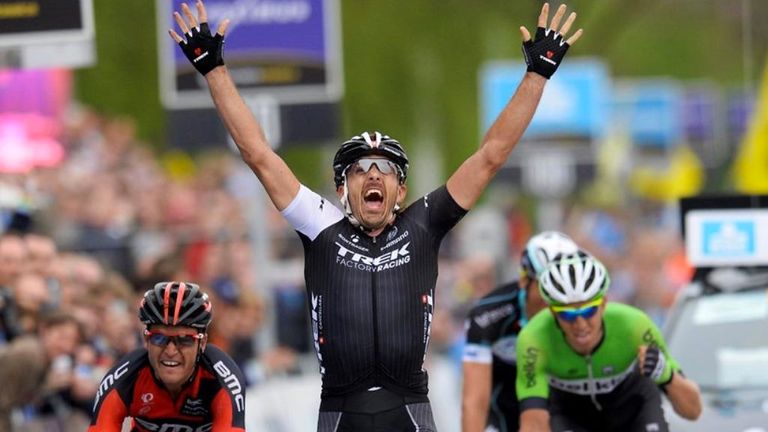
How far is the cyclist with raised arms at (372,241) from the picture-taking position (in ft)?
26.0

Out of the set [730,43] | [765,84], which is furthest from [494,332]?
[730,43]

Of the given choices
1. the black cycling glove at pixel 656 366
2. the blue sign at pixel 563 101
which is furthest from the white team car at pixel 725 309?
the blue sign at pixel 563 101

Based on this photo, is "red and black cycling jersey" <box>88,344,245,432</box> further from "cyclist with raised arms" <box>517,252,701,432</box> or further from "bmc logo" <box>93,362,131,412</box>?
"cyclist with raised arms" <box>517,252,701,432</box>

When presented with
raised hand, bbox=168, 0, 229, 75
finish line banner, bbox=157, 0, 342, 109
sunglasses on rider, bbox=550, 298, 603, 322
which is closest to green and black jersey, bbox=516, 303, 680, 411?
sunglasses on rider, bbox=550, 298, 603, 322

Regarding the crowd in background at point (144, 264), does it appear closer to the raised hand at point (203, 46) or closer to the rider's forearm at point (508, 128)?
the raised hand at point (203, 46)

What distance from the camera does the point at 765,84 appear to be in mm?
23500

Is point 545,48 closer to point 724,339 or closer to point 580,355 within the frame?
point 580,355

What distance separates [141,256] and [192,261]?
798 millimetres

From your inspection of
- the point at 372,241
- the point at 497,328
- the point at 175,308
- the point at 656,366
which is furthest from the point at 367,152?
the point at 497,328

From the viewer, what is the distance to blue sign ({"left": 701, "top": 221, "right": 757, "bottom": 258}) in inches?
464

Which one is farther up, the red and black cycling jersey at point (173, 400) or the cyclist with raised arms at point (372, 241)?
the cyclist with raised arms at point (372, 241)

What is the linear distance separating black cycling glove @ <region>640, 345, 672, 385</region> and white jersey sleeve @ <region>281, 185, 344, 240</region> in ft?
6.68

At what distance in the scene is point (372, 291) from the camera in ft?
26.0

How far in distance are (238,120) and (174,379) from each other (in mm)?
1209
